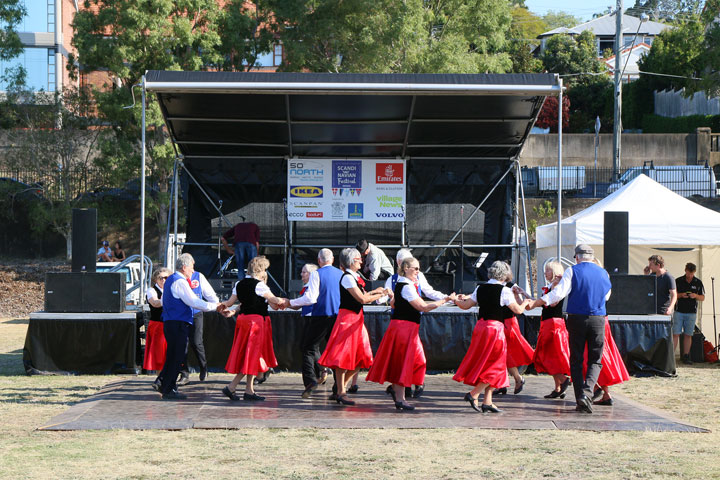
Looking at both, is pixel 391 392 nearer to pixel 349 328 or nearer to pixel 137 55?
pixel 349 328

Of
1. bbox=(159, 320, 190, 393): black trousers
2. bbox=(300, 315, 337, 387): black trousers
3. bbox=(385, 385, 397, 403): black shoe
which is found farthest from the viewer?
bbox=(300, 315, 337, 387): black trousers

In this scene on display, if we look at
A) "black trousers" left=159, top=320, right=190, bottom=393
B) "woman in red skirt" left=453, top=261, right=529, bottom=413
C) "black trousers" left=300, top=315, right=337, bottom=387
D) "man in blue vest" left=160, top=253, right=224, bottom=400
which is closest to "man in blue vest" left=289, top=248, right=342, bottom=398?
"black trousers" left=300, top=315, right=337, bottom=387

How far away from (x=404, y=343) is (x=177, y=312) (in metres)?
2.43

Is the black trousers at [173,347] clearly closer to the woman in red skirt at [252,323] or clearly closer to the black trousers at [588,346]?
the woman in red skirt at [252,323]

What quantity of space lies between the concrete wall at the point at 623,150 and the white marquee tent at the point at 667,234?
19.3m

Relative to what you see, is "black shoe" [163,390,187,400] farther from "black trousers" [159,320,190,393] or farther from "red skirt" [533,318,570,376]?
"red skirt" [533,318,570,376]

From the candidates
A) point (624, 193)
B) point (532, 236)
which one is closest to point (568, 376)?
point (624, 193)

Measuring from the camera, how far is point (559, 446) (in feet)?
23.9

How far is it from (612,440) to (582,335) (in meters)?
1.61

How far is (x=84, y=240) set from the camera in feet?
40.8

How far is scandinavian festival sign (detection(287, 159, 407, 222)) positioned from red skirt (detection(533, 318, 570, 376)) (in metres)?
5.58

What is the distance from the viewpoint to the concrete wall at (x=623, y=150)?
35031mm

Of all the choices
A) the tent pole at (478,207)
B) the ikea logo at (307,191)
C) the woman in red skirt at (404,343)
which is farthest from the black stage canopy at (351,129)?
the woman in red skirt at (404,343)

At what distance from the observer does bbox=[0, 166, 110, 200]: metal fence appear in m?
26.9
